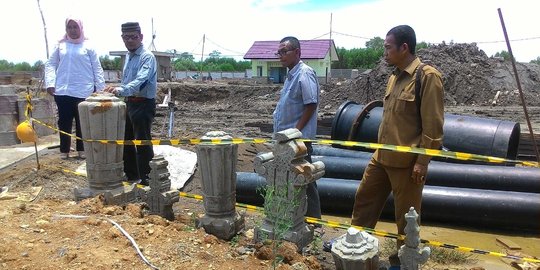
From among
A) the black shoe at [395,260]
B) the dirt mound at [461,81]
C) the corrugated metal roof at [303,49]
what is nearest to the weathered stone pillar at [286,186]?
the black shoe at [395,260]

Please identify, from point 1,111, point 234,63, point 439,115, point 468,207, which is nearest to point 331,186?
point 468,207

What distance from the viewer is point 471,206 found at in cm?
498

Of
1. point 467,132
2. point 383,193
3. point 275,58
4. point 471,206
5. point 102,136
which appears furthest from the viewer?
point 275,58

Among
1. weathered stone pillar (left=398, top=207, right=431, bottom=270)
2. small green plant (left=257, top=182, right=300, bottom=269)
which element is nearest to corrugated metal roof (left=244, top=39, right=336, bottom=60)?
small green plant (left=257, top=182, right=300, bottom=269)

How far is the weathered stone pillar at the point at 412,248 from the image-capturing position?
2789 millimetres

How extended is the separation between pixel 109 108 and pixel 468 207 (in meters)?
3.96

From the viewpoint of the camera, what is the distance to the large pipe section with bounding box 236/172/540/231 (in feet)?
15.9

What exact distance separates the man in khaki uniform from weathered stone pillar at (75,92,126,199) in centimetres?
230

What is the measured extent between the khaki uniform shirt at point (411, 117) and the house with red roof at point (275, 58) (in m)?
34.7

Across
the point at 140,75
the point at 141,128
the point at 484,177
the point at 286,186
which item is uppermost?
the point at 140,75

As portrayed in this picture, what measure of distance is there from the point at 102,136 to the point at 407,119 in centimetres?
260

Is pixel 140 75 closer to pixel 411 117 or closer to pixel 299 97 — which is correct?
pixel 299 97

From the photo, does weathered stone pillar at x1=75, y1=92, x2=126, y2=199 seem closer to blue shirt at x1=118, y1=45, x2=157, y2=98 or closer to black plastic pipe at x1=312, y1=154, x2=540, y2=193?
blue shirt at x1=118, y1=45, x2=157, y2=98

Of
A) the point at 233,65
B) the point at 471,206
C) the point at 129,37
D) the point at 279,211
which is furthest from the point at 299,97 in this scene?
the point at 233,65
